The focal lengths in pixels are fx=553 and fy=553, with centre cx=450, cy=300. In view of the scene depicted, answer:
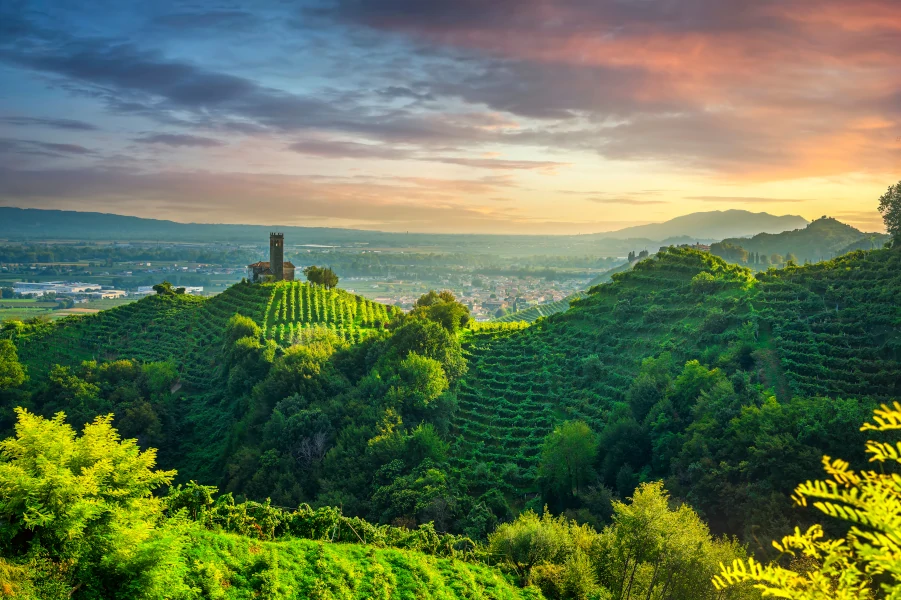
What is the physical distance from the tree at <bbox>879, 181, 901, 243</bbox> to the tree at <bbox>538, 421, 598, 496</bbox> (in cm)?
3628

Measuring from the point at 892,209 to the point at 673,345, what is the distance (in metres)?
24.3

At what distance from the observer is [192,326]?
2835 inches

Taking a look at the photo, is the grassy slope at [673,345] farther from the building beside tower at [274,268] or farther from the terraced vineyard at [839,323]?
the building beside tower at [274,268]

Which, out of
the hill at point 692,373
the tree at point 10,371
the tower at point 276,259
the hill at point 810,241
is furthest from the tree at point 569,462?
the hill at point 810,241

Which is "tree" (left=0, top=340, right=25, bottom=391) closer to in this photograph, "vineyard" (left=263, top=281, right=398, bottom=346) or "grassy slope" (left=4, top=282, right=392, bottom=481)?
"grassy slope" (left=4, top=282, right=392, bottom=481)

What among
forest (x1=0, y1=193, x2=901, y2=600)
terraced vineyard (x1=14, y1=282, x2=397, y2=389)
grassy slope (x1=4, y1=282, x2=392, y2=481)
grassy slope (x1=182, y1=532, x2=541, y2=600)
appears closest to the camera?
forest (x1=0, y1=193, x2=901, y2=600)

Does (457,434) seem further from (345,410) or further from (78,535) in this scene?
(78,535)

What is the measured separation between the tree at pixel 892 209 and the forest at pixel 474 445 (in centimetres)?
42

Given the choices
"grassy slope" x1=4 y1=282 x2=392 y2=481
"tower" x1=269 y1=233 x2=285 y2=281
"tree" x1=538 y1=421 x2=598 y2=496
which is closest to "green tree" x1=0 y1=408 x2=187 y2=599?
"tree" x1=538 y1=421 x2=598 y2=496

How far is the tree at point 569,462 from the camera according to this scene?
3391cm

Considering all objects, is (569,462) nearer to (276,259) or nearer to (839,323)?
(839,323)

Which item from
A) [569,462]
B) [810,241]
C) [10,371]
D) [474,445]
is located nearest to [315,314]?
[10,371]

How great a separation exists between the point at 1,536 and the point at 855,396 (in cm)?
4039

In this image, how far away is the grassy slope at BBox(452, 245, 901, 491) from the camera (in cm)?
3716
